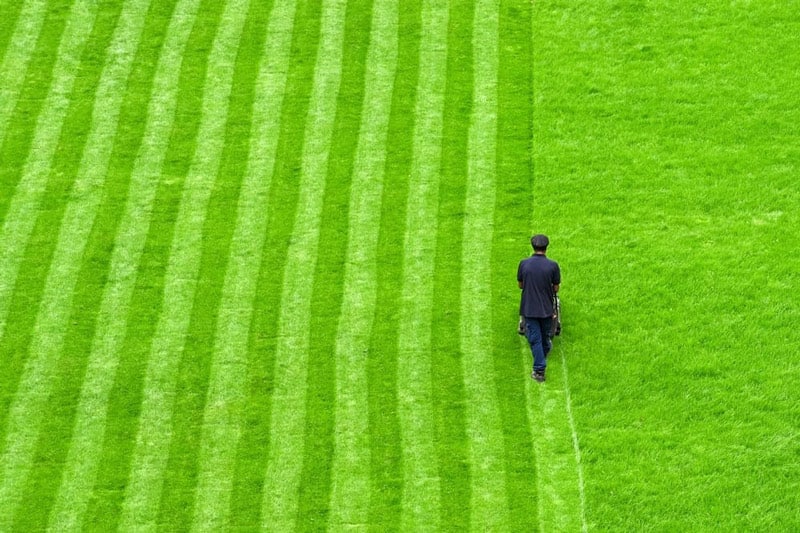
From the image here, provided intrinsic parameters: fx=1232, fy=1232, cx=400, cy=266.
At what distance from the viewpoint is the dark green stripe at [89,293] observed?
15.7 metres

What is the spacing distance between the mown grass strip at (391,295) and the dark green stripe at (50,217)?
16.4 feet

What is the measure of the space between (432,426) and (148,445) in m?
3.75

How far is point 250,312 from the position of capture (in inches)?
713

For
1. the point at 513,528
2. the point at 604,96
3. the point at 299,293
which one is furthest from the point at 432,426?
the point at 604,96

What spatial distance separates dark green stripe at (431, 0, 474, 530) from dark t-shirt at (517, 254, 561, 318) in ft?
4.72

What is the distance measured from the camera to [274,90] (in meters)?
22.3

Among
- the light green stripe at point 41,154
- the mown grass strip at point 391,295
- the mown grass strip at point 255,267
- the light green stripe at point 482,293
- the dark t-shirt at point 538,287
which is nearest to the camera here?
the light green stripe at point 482,293

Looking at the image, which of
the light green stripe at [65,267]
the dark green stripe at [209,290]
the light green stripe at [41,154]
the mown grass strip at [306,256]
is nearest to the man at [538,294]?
the mown grass strip at [306,256]

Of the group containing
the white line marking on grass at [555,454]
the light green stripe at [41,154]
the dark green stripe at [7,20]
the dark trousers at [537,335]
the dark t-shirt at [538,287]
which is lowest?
the white line marking on grass at [555,454]

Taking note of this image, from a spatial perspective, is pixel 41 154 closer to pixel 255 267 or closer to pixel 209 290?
pixel 209 290

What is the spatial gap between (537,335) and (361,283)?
3.17 m

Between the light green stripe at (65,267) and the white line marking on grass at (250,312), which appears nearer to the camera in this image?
the white line marking on grass at (250,312)

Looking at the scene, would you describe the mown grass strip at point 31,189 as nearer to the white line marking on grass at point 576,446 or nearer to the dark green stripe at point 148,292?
the dark green stripe at point 148,292

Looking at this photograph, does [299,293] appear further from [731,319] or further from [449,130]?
[731,319]
